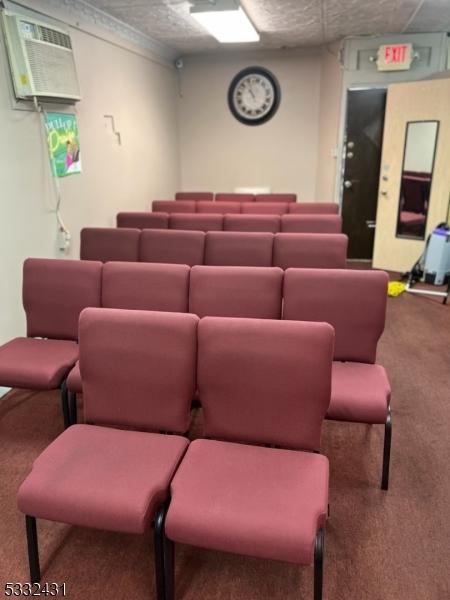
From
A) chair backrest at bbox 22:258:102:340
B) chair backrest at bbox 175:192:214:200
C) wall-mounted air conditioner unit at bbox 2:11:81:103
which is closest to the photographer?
chair backrest at bbox 22:258:102:340

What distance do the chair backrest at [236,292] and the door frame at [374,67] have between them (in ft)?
12.7

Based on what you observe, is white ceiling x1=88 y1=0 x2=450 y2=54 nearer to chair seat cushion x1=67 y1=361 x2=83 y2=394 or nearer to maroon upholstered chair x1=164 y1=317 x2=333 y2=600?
chair seat cushion x1=67 y1=361 x2=83 y2=394

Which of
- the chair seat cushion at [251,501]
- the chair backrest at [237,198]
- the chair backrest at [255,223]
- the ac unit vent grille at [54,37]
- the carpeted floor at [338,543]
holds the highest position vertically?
the ac unit vent grille at [54,37]

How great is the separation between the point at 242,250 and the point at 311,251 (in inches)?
18.1

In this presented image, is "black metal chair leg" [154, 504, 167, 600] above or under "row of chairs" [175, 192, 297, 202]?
under

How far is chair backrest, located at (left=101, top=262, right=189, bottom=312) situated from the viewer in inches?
94.7

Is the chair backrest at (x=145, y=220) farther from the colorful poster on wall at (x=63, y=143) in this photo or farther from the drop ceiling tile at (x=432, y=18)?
the drop ceiling tile at (x=432, y=18)

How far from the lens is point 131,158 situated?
484cm

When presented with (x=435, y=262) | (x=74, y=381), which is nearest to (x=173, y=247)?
(x=74, y=381)

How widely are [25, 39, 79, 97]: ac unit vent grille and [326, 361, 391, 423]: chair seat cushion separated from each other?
263 centimetres

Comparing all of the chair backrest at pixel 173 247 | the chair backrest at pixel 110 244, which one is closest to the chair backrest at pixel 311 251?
the chair backrest at pixel 173 247

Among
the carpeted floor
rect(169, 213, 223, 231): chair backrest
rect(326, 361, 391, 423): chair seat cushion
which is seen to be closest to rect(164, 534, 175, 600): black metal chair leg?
the carpeted floor

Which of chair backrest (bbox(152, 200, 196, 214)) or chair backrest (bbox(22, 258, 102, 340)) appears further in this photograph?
chair backrest (bbox(152, 200, 196, 214))

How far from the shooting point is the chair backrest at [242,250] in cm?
310
